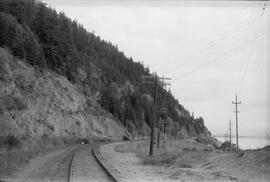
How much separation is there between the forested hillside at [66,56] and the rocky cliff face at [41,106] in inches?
115

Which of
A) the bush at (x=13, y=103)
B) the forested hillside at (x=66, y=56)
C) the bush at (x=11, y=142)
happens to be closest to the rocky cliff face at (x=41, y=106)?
the bush at (x=13, y=103)

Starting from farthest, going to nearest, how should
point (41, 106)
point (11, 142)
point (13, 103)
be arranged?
point (41, 106), point (13, 103), point (11, 142)

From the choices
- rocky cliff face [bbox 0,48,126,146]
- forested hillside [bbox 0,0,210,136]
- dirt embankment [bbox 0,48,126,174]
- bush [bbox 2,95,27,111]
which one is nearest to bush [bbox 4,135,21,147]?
dirt embankment [bbox 0,48,126,174]

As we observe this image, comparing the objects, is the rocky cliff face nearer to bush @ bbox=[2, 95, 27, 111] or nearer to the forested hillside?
bush @ bbox=[2, 95, 27, 111]

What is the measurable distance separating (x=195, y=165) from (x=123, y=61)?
14289 cm

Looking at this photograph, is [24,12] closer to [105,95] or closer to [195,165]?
[105,95]

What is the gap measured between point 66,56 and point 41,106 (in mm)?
25298

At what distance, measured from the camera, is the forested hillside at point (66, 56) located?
209 ft

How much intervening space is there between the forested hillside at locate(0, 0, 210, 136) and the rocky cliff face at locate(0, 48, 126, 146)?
2.91 metres

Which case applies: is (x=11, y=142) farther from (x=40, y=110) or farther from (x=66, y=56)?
(x=66, y=56)

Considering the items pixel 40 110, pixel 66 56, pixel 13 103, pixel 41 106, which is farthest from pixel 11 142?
pixel 66 56

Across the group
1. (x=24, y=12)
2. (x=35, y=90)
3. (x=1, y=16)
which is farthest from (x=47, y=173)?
(x=24, y=12)

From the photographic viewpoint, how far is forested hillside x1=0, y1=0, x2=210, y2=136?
209 feet

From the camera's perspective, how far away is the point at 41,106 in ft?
191
